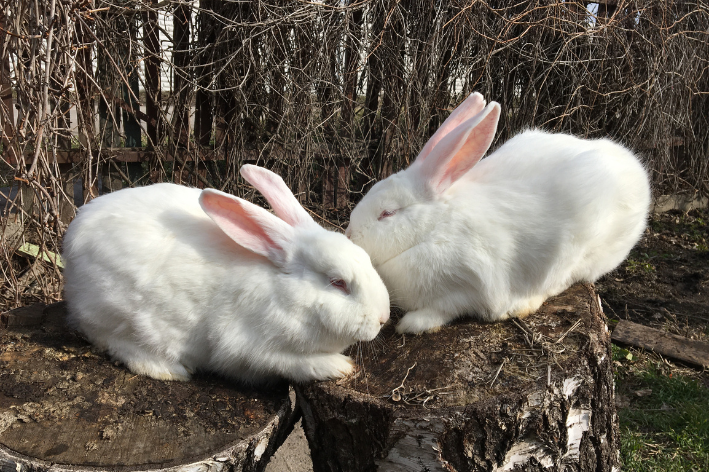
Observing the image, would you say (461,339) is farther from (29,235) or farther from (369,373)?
(29,235)

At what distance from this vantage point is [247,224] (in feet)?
7.37

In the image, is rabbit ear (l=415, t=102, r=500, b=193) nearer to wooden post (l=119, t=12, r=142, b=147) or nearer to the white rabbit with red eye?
the white rabbit with red eye

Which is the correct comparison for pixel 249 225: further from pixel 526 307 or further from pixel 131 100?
pixel 131 100

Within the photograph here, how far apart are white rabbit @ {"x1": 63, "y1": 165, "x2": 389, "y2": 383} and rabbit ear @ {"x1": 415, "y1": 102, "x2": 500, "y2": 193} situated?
588 millimetres

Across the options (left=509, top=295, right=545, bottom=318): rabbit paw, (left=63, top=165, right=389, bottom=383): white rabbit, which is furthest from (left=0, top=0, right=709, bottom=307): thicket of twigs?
(left=509, top=295, right=545, bottom=318): rabbit paw

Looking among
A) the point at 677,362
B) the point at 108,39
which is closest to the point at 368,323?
the point at 677,362

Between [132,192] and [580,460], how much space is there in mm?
2127

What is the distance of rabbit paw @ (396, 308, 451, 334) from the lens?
2.49 meters

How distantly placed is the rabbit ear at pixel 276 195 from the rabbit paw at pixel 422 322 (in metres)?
0.60

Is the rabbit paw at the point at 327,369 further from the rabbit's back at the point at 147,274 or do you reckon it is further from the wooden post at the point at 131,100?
the wooden post at the point at 131,100

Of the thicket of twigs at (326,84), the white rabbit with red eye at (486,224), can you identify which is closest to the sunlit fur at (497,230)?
the white rabbit with red eye at (486,224)

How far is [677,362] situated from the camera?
396 cm

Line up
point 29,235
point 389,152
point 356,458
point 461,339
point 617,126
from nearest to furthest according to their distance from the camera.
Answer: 1. point 356,458
2. point 461,339
3. point 29,235
4. point 389,152
5. point 617,126

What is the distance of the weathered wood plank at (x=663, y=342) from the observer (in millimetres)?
3922
